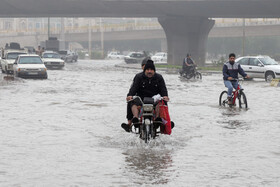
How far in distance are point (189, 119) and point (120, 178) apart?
7.81m

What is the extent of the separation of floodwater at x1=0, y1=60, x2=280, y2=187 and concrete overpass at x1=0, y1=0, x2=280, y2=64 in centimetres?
3511

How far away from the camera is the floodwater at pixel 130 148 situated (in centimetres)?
843

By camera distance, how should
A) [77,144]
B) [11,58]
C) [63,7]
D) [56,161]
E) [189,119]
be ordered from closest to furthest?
[56,161]
[77,144]
[189,119]
[11,58]
[63,7]

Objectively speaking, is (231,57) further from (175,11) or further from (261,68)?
(175,11)

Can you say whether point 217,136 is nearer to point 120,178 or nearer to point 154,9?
point 120,178

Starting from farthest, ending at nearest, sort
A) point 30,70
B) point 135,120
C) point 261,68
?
point 261,68 → point 30,70 → point 135,120

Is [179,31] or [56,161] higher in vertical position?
[179,31]

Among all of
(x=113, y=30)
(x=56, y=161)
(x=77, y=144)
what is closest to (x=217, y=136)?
(x=77, y=144)

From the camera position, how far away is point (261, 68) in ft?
117

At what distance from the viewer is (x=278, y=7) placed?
173 ft

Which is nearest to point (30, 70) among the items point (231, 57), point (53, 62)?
point (53, 62)

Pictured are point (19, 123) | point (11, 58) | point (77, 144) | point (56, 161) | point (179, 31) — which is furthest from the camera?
point (179, 31)

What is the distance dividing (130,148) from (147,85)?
4.10ft

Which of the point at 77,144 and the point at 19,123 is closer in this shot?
the point at 77,144
